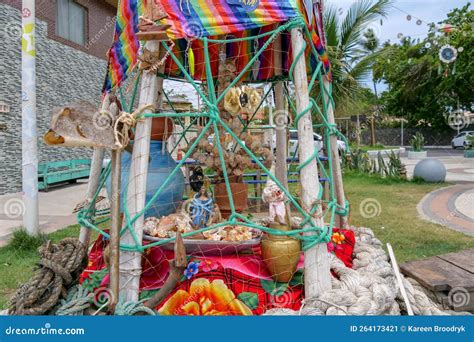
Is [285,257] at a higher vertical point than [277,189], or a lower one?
lower

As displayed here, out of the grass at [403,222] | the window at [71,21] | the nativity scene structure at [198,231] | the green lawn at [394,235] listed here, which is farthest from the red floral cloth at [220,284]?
the window at [71,21]

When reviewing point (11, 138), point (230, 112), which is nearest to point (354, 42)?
point (230, 112)

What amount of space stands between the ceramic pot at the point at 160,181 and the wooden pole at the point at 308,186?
3.31 ft

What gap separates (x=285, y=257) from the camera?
2.71 metres

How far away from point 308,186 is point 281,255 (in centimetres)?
48

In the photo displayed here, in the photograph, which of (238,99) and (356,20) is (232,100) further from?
(356,20)

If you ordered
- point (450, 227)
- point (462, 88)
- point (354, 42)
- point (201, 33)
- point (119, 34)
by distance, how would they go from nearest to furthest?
point (201, 33)
point (119, 34)
point (450, 227)
point (354, 42)
point (462, 88)

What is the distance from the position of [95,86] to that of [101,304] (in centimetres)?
1397

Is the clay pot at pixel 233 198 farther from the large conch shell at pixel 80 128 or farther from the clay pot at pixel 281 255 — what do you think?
the large conch shell at pixel 80 128

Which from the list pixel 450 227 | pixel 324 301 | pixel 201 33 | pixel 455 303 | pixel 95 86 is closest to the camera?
pixel 324 301

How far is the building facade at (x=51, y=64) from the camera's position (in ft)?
34.4

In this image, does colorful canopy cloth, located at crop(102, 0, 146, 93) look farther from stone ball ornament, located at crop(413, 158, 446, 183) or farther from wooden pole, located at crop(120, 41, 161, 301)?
stone ball ornament, located at crop(413, 158, 446, 183)

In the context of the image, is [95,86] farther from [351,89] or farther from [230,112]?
[230,112]

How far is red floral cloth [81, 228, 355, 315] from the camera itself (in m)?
2.64
